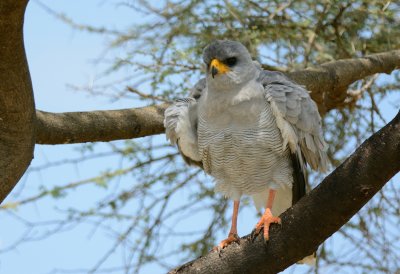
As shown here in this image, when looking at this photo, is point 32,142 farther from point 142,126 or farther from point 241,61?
point 241,61

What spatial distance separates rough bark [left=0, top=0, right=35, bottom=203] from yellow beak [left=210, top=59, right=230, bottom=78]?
136 centimetres

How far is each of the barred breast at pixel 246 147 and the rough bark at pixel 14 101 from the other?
4.36ft

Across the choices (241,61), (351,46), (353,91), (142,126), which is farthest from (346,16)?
(142,126)

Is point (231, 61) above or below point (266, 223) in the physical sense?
above

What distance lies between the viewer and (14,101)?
11.0 feet

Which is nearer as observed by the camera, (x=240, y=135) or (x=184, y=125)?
(x=240, y=135)

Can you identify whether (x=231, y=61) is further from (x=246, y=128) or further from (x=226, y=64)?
(x=246, y=128)

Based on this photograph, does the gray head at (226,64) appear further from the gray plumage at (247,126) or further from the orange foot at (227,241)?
the orange foot at (227,241)

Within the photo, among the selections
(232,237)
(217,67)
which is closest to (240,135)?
(217,67)

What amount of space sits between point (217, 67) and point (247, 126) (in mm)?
450

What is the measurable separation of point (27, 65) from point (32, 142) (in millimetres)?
503

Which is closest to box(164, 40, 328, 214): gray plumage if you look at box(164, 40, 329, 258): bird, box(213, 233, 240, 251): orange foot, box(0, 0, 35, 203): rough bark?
box(164, 40, 329, 258): bird

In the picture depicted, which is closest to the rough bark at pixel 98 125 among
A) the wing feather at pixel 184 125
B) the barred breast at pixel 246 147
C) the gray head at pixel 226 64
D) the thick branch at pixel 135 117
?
the thick branch at pixel 135 117

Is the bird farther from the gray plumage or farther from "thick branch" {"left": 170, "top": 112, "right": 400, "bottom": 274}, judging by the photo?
"thick branch" {"left": 170, "top": 112, "right": 400, "bottom": 274}
